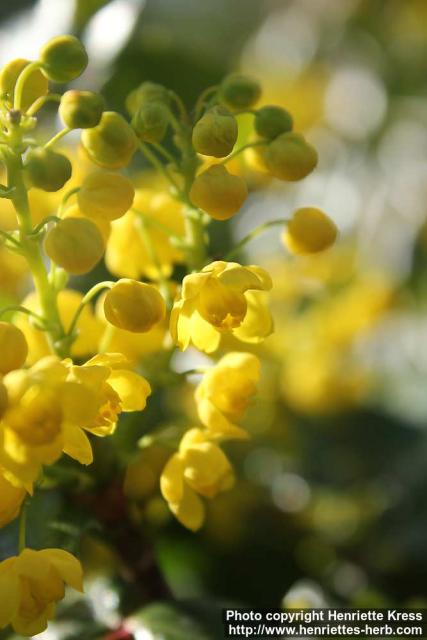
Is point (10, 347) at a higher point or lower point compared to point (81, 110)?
lower

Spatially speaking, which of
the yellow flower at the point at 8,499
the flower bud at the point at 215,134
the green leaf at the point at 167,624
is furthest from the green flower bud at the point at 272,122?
the green leaf at the point at 167,624

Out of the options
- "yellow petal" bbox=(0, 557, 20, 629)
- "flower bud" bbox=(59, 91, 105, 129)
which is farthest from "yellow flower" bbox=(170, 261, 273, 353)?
"yellow petal" bbox=(0, 557, 20, 629)

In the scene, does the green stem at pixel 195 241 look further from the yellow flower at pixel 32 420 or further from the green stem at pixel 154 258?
the yellow flower at pixel 32 420

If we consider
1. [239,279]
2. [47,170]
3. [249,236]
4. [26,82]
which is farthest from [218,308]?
[26,82]

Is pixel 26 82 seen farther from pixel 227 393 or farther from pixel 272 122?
pixel 227 393

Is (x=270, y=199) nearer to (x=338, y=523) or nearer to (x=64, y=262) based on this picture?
(x=338, y=523)

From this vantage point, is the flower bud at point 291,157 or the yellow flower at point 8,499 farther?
the flower bud at point 291,157
